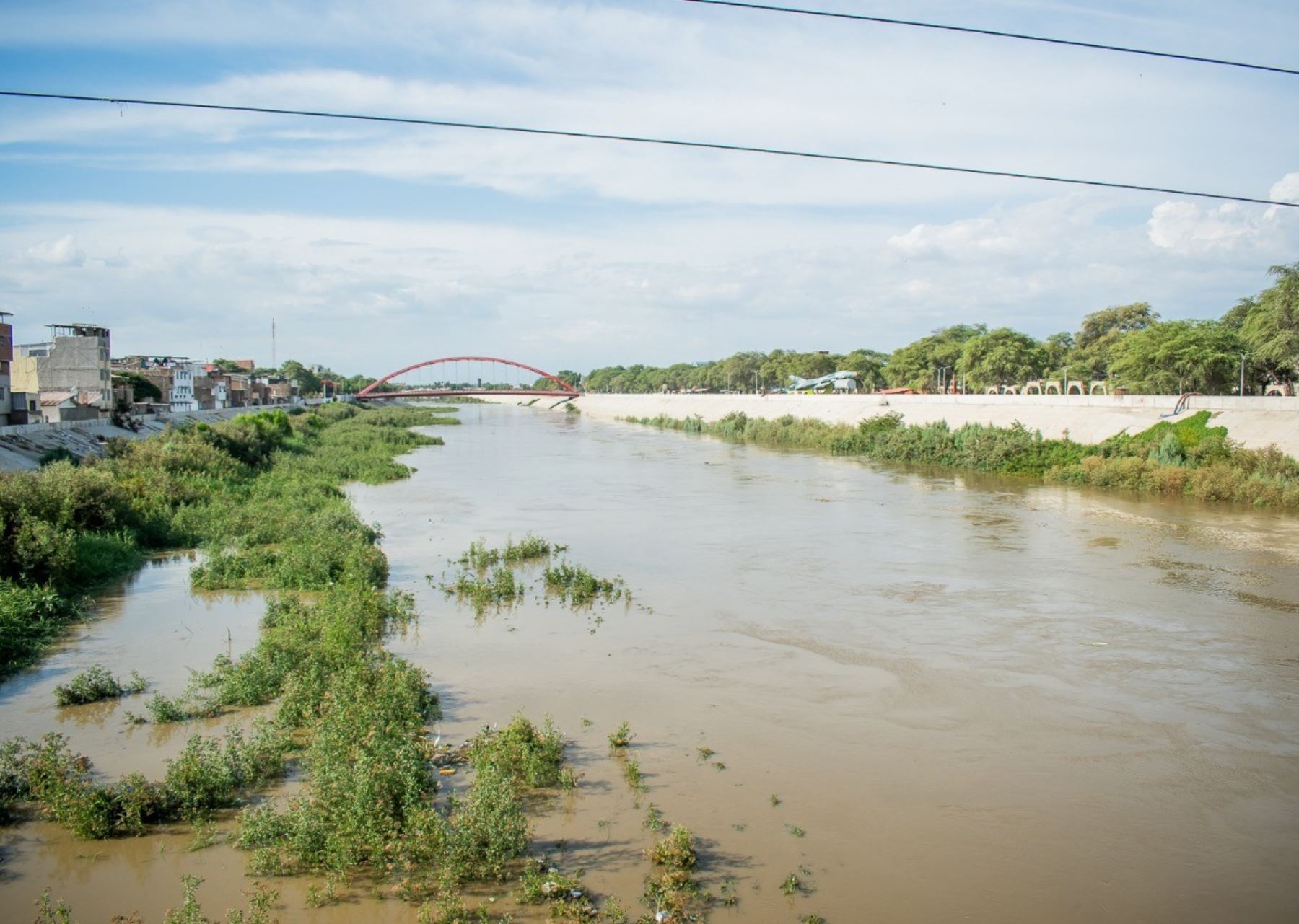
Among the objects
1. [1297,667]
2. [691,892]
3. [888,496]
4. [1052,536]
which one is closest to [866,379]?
[888,496]

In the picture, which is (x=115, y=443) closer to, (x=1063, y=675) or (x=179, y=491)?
(x=179, y=491)

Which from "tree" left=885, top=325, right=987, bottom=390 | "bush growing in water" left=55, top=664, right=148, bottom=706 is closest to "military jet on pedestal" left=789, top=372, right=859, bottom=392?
"tree" left=885, top=325, right=987, bottom=390

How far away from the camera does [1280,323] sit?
111ft

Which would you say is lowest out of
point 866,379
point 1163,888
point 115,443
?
point 1163,888

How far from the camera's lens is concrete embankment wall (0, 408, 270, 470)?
79.2 feet

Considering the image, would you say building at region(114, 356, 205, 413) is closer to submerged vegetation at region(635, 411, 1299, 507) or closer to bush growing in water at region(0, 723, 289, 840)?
submerged vegetation at region(635, 411, 1299, 507)

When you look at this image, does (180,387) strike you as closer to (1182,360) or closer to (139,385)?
(139,385)

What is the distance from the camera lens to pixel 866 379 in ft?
295

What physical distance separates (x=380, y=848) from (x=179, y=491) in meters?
17.6

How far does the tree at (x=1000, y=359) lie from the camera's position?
5947 centimetres

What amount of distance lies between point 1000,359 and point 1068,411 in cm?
2584

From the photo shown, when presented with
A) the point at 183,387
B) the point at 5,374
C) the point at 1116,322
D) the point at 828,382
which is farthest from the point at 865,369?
the point at 5,374

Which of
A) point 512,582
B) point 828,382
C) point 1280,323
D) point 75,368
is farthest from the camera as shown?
point 828,382

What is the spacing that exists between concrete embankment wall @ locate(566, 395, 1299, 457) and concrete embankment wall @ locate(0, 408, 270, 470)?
103ft
